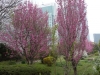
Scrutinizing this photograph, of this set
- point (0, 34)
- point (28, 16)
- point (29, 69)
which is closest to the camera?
point (29, 69)

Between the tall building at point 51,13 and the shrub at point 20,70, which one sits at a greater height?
the tall building at point 51,13

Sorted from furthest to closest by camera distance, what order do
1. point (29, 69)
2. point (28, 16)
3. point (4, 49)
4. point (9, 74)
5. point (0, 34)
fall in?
point (4, 49) → point (0, 34) → point (28, 16) → point (29, 69) → point (9, 74)

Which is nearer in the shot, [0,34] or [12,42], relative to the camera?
[12,42]

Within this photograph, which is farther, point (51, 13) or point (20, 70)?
point (51, 13)

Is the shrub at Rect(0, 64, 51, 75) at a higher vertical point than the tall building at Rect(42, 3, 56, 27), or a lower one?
lower

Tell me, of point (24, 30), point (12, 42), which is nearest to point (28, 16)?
point (24, 30)

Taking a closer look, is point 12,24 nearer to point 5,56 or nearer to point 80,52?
point 80,52

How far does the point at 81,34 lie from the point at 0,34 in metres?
5.73

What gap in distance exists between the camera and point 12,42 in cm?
959

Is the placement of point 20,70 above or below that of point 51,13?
below

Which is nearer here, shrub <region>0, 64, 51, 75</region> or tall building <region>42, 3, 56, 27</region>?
shrub <region>0, 64, 51, 75</region>

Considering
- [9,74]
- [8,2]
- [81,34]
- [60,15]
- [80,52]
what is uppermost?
[8,2]

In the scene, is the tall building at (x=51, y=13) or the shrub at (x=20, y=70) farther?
the tall building at (x=51, y=13)

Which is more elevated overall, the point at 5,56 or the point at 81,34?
the point at 81,34
